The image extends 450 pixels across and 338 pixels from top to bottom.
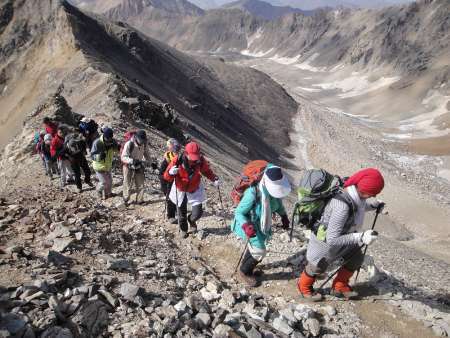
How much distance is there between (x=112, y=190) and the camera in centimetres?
1077

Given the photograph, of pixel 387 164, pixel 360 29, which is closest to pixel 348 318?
pixel 387 164

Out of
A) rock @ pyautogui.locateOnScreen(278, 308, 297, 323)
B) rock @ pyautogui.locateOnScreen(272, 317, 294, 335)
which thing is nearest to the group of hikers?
rock @ pyautogui.locateOnScreen(278, 308, 297, 323)

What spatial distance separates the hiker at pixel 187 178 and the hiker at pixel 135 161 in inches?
63.2

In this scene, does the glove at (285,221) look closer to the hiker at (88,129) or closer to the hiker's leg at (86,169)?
the hiker's leg at (86,169)

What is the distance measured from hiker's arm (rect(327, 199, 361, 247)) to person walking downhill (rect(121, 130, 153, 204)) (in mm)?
5277

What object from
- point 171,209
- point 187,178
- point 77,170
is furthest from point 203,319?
point 77,170

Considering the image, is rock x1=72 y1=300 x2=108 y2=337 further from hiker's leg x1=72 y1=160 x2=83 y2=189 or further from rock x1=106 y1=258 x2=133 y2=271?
hiker's leg x1=72 y1=160 x2=83 y2=189

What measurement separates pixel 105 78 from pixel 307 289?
1993 cm

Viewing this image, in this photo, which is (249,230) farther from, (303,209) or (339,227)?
(339,227)

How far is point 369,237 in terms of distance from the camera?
5.18m

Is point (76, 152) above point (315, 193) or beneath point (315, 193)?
beneath

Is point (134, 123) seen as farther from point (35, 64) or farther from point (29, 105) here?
point (35, 64)

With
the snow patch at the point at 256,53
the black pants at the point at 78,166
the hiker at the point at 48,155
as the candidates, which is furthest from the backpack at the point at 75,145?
the snow patch at the point at 256,53

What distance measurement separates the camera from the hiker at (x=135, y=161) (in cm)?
937
